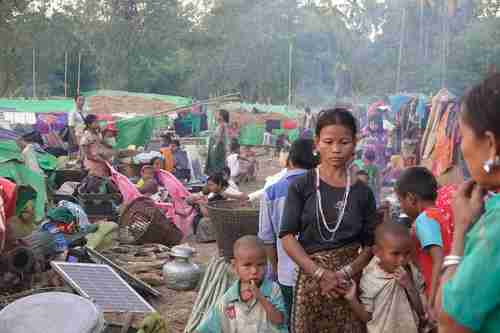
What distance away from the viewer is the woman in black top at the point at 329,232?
2.29 metres

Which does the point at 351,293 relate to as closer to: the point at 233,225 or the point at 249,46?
the point at 233,225

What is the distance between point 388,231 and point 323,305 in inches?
16.1

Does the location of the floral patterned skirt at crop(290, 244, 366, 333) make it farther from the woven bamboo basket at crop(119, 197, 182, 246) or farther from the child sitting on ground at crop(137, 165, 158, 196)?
the child sitting on ground at crop(137, 165, 158, 196)

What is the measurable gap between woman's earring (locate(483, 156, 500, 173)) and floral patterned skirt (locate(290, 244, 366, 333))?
120 cm

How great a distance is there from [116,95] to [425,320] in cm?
2351

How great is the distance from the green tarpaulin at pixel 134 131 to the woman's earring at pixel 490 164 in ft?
39.4

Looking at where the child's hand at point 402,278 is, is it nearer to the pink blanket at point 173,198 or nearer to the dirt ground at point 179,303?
the dirt ground at point 179,303

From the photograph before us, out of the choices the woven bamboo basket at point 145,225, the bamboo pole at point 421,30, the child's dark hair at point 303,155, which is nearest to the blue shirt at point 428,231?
the child's dark hair at point 303,155

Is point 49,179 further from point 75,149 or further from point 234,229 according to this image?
point 234,229

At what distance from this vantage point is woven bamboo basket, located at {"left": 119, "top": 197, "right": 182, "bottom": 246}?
6.45 m

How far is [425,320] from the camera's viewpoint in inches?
96.9

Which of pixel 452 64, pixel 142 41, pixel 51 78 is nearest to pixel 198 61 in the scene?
pixel 142 41

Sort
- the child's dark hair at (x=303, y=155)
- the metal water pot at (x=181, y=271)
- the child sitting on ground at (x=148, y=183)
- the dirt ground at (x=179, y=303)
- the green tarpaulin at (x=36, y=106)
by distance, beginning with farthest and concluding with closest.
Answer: the green tarpaulin at (x=36, y=106)
the child sitting on ground at (x=148, y=183)
the metal water pot at (x=181, y=271)
the dirt ground at (x=179, y=303)
the child's dark hair at (x=303, y=155)

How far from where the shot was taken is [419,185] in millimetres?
2436
